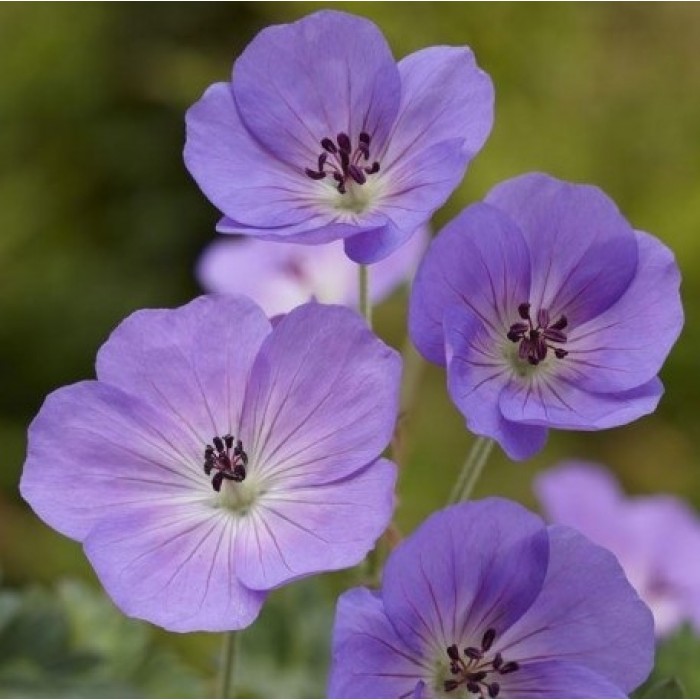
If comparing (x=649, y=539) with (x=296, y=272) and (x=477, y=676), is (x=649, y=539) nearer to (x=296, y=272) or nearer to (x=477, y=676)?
(x=296, y=272)

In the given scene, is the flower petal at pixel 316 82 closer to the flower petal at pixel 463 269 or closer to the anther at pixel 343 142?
the anther at pixel 343 142

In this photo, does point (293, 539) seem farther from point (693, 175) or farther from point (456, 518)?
point (693, 175)

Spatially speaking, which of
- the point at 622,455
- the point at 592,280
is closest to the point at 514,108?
the point at 622,455

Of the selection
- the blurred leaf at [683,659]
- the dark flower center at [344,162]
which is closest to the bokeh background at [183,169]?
the blurred leaf at [683,659]

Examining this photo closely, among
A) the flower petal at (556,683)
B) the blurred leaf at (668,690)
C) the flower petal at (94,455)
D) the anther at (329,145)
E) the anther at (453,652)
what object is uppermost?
the anther at (329,145)

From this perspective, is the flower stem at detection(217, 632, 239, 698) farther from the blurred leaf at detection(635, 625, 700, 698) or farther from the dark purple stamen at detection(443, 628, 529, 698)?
the blurred leaf at detection(635, 625, 700, 698)

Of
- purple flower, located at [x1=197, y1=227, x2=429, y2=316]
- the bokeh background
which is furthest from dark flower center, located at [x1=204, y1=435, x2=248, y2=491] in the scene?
the bokeh background

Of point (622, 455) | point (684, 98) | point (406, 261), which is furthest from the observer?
point (684, 98)
